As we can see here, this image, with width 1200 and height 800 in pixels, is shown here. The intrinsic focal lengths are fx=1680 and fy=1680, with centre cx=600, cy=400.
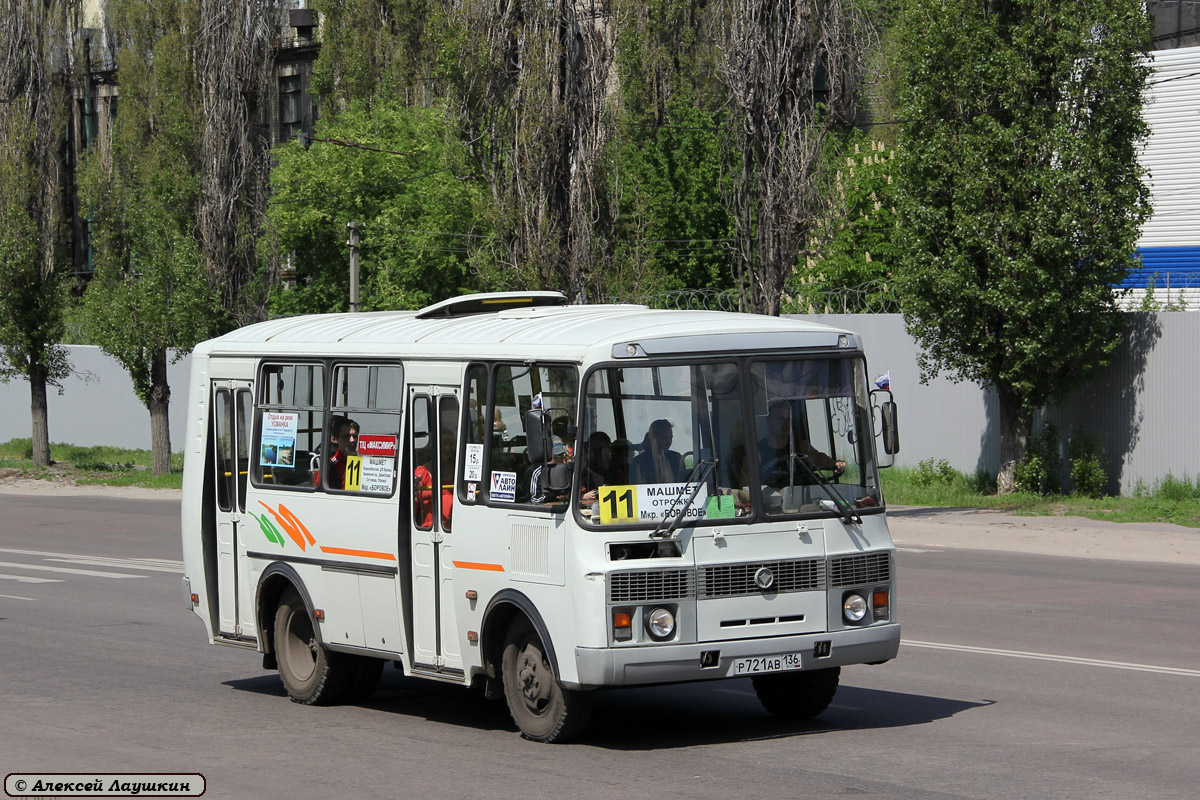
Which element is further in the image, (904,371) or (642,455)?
(904,371)

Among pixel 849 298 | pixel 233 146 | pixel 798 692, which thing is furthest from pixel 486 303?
pixel 233 146

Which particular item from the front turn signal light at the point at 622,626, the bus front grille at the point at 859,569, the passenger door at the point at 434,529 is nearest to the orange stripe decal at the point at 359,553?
the passenger door at the point at 434,529

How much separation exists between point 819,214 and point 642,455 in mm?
20420

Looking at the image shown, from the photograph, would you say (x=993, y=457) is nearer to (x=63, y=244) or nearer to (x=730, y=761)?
(x=730, y=761)

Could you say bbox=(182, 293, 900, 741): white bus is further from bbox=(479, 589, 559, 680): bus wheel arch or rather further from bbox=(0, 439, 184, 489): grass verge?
bbox=(0, 439, 184, 489): grass verge

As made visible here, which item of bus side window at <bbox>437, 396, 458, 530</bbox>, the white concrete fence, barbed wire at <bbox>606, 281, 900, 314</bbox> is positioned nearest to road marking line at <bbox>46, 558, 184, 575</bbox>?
bus side window at <bbox>437, 396, 458, 530</bbox>

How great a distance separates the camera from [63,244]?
43.8 m

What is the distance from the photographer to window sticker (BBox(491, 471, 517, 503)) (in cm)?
968

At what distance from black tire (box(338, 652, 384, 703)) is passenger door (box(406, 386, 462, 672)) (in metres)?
1.03

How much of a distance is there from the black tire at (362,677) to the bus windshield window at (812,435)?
3.31 m

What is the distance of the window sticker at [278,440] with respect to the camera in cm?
1155

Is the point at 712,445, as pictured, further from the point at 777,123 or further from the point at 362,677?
the point at 777,123

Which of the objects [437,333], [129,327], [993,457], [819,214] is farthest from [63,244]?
[437,333]

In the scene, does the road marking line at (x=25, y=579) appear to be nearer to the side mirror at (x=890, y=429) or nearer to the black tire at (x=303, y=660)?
the black tire at (x=303, y=660)
